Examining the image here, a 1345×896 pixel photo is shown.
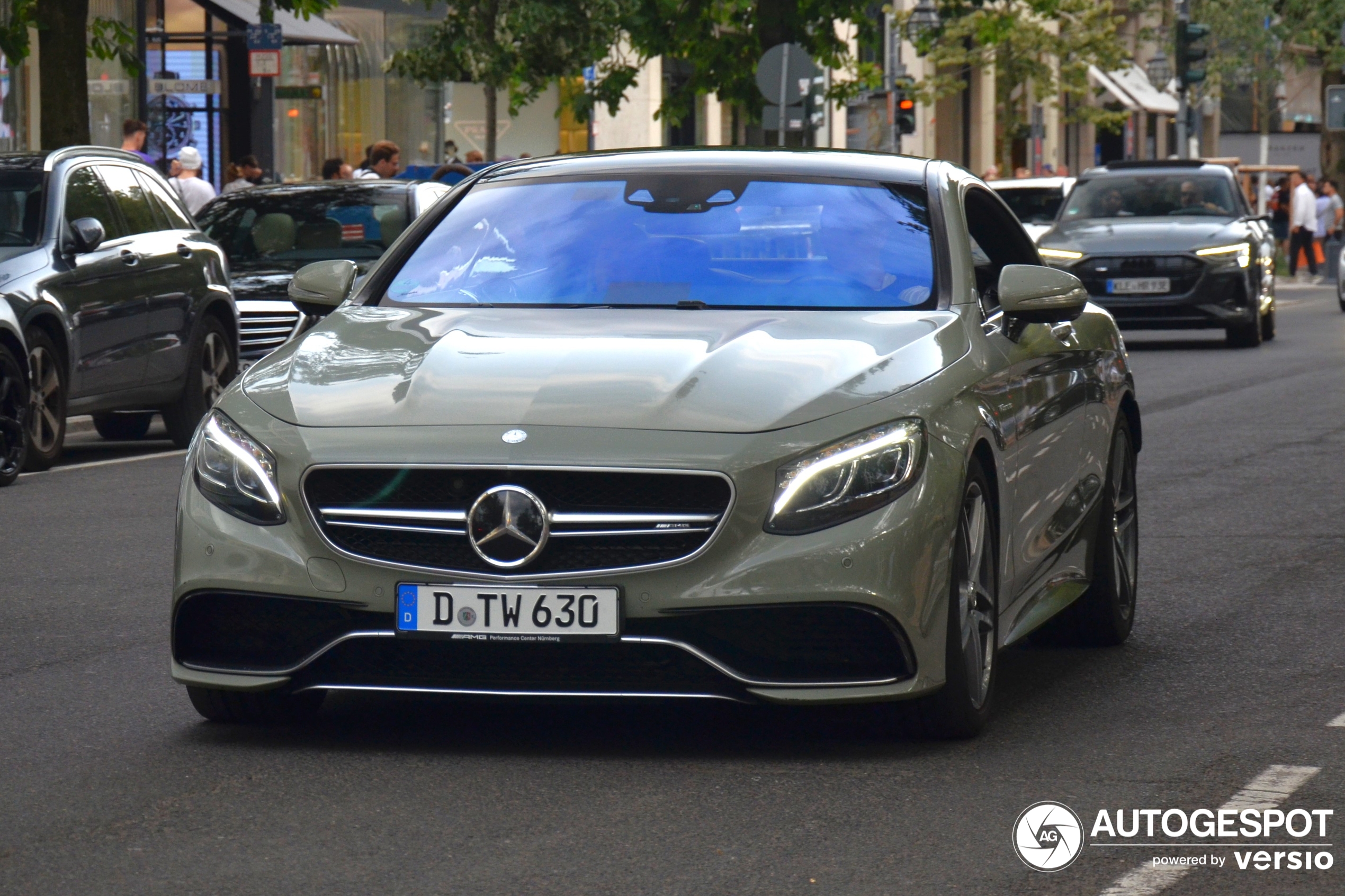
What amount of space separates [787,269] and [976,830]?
2.03 metres

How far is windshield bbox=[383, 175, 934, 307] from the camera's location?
673 cm

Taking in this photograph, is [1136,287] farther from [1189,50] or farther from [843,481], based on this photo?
[843,481]

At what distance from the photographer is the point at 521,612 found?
5637 millimetres

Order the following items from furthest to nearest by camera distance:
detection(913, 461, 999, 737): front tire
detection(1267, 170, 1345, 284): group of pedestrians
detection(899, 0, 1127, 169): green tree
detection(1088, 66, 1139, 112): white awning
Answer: detection(1088, 66, 1139, 112): white awning, detection(899, 0, 1127, 169): green tree, detection(1267, 170, 1345, 284): group of pedestrians, detection(913, 461, 999, 737): front tire

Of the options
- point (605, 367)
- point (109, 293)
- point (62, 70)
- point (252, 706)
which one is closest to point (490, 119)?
point (62, 70)

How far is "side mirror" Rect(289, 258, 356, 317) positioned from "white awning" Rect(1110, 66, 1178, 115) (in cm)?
6059

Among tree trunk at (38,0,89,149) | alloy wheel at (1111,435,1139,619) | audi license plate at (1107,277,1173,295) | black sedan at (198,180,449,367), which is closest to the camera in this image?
alloy wheel at (1111,435,1139,619)

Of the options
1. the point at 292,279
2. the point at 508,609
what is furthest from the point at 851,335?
the point at 292,279

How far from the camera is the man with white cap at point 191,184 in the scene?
71.2 feet

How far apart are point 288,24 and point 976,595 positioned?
2725 centimetres

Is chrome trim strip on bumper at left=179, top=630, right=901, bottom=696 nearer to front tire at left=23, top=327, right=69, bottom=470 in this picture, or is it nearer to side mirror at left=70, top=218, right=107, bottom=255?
front tire at left=23, top=327, right=69, bottom=470

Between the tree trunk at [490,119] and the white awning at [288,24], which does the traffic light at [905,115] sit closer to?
the tree trunk at [490,119]

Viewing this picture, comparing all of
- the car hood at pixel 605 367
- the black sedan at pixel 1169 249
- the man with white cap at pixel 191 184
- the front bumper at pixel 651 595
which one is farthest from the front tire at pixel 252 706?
the black sedan at pixel 1169 249

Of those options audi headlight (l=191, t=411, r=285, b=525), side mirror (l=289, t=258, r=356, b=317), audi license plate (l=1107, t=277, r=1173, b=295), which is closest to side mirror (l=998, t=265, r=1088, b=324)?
side mirror (l=289, t=258, r=356, b=317)
